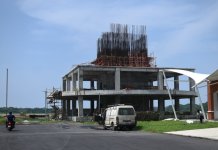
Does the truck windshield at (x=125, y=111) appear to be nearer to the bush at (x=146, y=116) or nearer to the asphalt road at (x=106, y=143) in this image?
the asphalt road at (x=106, y=143)

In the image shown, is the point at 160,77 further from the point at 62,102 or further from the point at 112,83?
the point at 62,102

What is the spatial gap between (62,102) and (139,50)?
19976 mm

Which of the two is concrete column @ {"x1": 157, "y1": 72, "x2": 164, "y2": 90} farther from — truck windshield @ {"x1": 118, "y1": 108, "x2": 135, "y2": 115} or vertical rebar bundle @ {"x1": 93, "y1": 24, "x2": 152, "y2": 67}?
truck windshield @ {"x1": 118, "y1": 108, "x2": 135, "y2": 115}

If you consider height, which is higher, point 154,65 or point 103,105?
point 154,65

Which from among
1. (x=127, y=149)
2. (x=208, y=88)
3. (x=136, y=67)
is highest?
(x=136, y=67)

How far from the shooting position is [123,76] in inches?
2805

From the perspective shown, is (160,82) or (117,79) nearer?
(117,79)

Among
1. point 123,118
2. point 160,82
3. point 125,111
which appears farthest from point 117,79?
point 123,118

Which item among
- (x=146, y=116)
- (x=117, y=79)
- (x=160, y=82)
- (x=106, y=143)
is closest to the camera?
(x=106, y=143)

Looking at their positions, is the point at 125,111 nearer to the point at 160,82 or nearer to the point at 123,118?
the point at 123,118

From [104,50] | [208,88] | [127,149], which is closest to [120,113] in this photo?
[208,88]

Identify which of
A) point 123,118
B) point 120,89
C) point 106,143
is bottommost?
point 106,143

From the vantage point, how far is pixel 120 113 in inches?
1419

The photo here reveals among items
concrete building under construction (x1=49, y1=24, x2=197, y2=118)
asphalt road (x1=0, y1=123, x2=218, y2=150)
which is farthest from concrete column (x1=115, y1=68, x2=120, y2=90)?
asphalt road (x1=0, y1=123, x2=218, y2=150)
